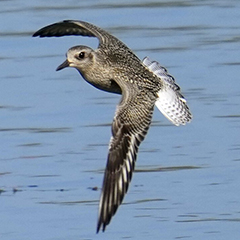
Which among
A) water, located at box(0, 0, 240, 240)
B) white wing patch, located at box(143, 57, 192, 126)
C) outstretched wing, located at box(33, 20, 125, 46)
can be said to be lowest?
water, located at box(0, 0, 240, 240)

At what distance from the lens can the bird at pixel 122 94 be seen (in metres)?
9.28

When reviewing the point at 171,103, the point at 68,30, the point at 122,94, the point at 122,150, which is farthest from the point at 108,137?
the point at 122,150

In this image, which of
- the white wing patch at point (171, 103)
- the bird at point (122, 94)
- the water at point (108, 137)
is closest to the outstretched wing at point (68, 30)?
the bird at point (122, 94)

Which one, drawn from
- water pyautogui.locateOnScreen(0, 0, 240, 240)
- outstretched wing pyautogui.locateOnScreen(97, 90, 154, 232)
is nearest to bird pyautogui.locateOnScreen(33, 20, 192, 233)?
outstretched wing pyautogui.locateOnScreen(97, 90, 154, 232)

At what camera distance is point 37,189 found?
1089 centimetres

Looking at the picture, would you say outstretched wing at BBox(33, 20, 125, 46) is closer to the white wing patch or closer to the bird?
the bird

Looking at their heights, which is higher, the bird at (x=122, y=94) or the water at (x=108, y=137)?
the bird at (x=122, y=94)

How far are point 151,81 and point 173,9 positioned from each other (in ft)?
25.7

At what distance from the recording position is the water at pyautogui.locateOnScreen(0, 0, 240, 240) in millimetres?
10148

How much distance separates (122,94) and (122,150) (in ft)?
2.47

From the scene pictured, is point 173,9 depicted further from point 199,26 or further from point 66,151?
point 66,151

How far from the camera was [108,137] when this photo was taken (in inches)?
485

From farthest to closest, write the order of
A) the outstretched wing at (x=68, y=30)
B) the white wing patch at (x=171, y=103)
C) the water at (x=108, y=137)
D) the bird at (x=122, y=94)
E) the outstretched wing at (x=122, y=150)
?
the outstretched wing at (x=68, y=30) → the white wing patch at (x=171, y=103) → the water at (x=108, y=137) → the bird at (x=122, y=94) → the outstretched wing at (x=122, y=150)

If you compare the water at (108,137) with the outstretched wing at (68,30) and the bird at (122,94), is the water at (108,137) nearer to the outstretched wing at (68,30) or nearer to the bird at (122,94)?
the bird at (122,94)
